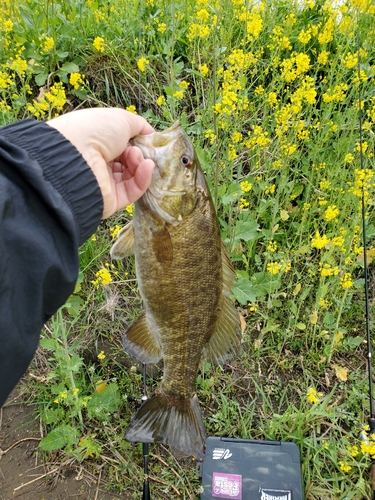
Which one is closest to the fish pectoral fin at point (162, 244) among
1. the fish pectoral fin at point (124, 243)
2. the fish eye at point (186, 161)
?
the fish pectoral fin at point (124, 243)

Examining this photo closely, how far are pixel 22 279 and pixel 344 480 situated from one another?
8.48ft

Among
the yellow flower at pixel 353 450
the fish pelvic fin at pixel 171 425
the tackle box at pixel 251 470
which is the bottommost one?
the tackle box at pixel 251 470

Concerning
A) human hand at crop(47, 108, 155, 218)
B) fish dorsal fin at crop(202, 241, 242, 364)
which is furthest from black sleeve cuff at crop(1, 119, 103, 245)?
fish dorsal fin at crop(202, 241, 242, 364)

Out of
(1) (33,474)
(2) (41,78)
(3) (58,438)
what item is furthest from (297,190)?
(1) (33,474)

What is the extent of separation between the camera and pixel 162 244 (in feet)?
6.40

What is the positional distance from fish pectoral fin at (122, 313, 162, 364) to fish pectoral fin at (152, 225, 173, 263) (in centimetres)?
46

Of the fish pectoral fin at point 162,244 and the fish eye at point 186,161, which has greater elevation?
the fish eye at point 186,161

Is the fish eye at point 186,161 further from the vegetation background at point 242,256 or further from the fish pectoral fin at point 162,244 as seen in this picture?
the vegetation background at point 242,256

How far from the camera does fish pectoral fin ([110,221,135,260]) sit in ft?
6.82

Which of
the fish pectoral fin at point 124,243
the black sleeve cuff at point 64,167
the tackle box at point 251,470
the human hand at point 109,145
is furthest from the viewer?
the tackle box at point 251,470

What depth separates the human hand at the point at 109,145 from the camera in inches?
67.4

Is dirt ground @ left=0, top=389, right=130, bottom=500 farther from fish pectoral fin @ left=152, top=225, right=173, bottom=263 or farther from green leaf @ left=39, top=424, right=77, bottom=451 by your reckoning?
fish pectoral fin @ left=152, top=225, right=173, bottom=263

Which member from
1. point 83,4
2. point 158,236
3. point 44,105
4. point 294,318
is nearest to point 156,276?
point 158,236

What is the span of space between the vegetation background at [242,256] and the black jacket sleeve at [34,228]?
0.84 meters
